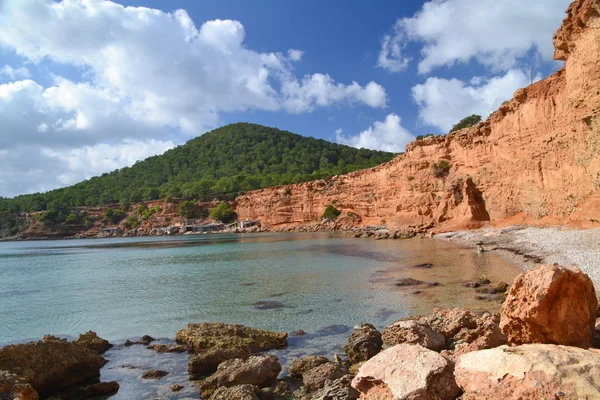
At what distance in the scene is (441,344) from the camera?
267 inches

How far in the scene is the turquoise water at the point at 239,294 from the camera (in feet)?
35.2

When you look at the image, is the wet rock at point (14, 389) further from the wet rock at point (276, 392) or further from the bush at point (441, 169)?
the bush at point (441, 169)

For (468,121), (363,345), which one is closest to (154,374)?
(363,345)

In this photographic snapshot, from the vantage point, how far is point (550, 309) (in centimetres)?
422

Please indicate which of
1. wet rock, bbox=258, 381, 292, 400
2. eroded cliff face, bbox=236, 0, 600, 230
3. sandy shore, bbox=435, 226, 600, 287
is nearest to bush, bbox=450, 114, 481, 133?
eroded cliff face, bbox=236, 0, 600, 230

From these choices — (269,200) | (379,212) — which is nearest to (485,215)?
(379,212)

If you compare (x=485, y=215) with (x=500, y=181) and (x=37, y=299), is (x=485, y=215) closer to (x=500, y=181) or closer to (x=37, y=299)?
(x=500, y=181)

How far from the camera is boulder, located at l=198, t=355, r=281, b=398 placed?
245 inches

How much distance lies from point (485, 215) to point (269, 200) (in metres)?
41.4

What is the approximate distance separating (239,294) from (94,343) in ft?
20.6

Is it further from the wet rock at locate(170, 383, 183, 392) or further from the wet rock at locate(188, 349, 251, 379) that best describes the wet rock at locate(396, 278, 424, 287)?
the wet rock at locate(170, 383, 183, 392)

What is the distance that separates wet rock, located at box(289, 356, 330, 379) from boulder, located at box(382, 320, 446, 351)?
4.33 feet

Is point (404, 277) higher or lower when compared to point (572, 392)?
lower

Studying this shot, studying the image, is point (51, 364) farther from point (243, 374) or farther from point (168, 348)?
point (243, 374)
